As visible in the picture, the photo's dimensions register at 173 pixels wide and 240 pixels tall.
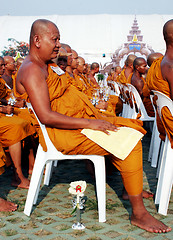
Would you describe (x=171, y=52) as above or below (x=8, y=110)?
above

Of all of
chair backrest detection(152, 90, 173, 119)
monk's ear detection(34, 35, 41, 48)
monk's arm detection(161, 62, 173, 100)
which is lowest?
chair backrest detection(152, 90, 173, 119)

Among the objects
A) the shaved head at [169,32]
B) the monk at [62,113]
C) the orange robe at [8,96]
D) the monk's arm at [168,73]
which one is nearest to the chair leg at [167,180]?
the monk at [62,113]

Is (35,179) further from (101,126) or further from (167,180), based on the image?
(167,180)

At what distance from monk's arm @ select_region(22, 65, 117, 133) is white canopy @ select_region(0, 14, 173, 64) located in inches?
1704

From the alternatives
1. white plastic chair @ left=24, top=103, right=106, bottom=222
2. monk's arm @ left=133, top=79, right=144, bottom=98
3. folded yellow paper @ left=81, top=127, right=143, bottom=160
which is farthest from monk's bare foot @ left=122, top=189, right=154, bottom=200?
monk's arm @ left=133, top=79, right=144, bottom=98

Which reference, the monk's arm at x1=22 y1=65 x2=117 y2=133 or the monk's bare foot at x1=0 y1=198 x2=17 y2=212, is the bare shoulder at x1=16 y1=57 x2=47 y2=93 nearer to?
the monk's arm at x1=22 y1=65 x2=117 y2=133

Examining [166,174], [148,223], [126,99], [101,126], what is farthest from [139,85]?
[148,223]

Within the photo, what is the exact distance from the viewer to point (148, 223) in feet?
8.18

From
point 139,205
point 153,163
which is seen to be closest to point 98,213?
point 139,205

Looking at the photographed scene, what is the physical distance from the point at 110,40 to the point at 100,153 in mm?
46076

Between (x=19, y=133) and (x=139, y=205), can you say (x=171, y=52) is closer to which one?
(x=139, y=205)

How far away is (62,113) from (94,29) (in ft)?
164

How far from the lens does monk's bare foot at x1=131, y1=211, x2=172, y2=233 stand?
2453 millimetres

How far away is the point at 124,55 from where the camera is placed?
24891 millimetres
